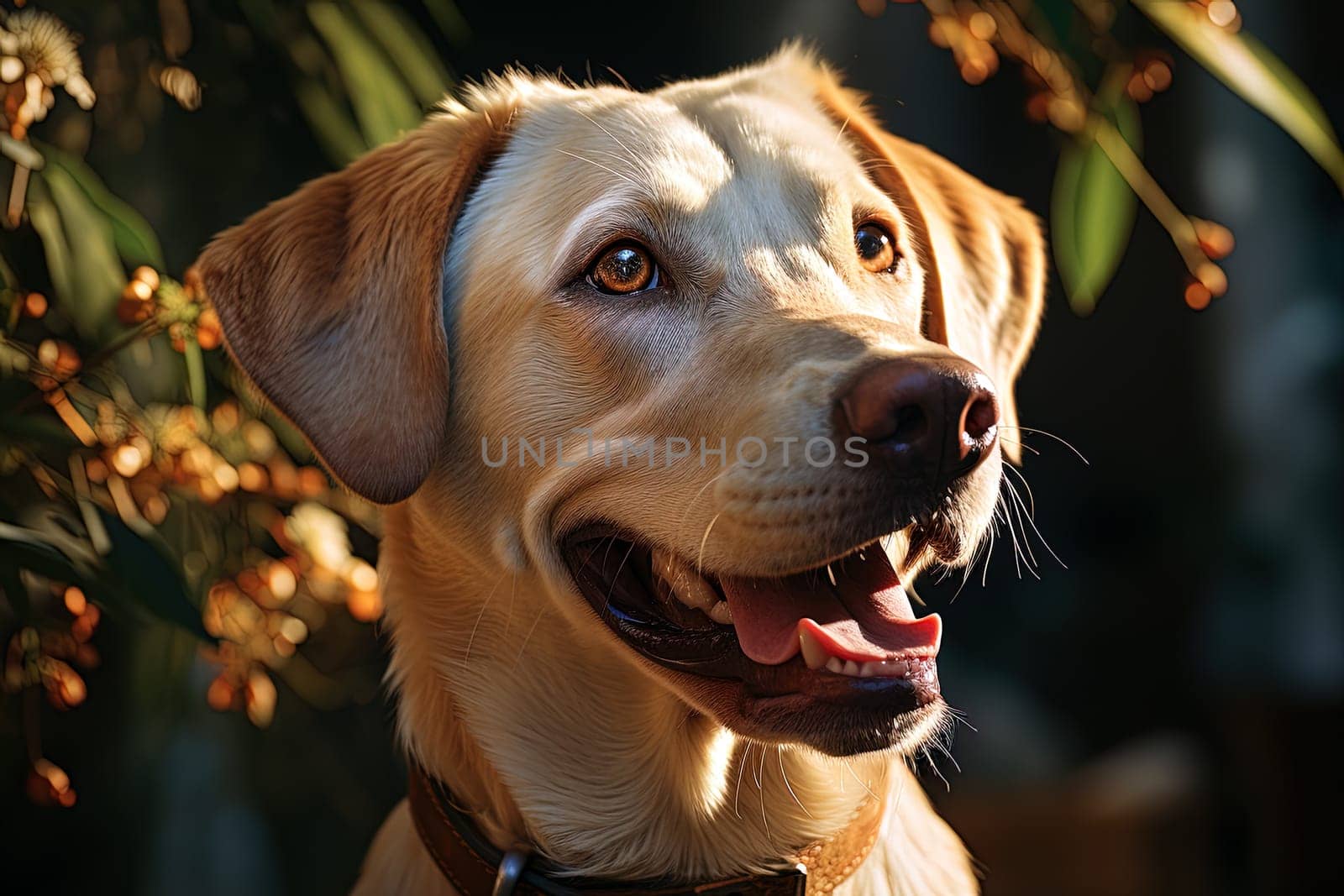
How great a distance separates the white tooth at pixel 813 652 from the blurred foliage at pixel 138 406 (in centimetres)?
99

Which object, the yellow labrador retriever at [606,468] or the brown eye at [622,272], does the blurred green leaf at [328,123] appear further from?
the brown eye at [622,272]

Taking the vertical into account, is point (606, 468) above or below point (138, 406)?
above

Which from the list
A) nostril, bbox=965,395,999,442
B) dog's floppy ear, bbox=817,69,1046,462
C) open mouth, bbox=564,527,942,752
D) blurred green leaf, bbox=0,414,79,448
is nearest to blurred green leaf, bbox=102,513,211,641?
blurred green leaf, bbox=0,414,79,448

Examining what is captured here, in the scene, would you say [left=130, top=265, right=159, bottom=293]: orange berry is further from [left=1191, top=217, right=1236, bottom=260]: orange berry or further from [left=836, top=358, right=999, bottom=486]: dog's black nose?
[left=1191, top=217, right=1236, bottom=260]: orange berry

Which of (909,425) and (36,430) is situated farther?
(36,430)

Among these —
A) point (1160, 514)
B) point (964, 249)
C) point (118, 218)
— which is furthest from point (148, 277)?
point (1160, 514)

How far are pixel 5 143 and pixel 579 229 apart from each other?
37.1 inches

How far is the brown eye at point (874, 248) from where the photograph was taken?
2184mm

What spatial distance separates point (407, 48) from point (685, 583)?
1415 millimetres

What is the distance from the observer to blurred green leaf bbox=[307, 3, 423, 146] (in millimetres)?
2488

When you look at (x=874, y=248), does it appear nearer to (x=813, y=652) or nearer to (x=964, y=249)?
(x=964, y=249)

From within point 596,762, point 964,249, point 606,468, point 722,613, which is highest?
point 964,249

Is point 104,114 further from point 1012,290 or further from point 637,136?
point 1012,290

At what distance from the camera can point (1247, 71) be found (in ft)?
7.54
